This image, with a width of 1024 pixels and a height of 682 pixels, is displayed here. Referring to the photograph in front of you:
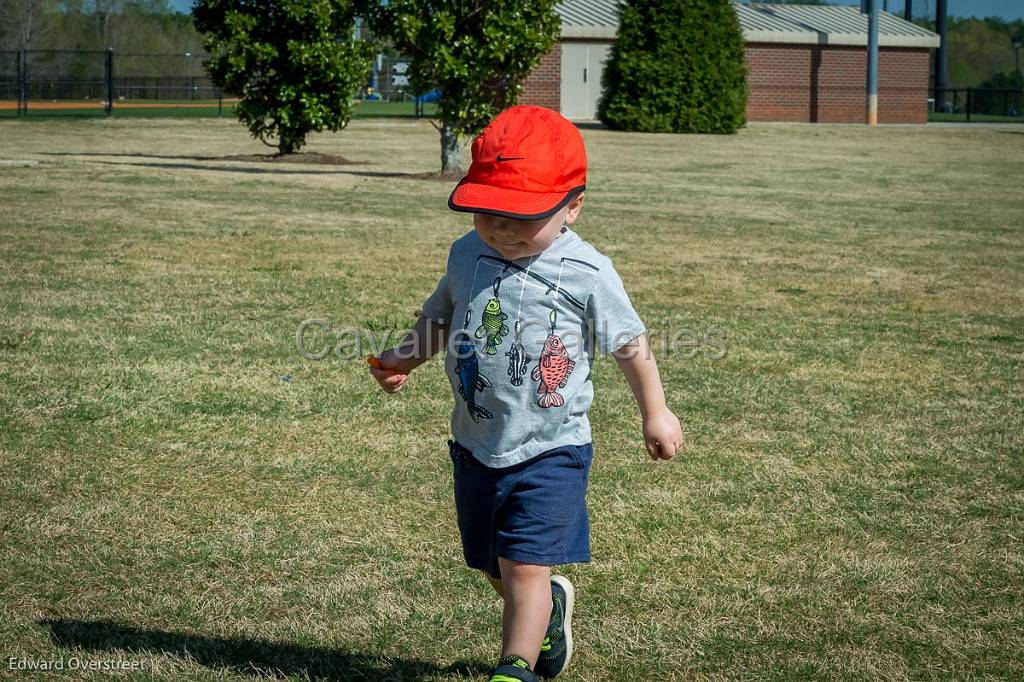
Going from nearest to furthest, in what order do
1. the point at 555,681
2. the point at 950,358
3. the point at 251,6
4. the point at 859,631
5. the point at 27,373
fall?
the point at 555,681
the point at 859,631
the point at 27,373
the point at 950,358
the point at 251,6

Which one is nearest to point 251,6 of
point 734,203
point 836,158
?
point 734,203

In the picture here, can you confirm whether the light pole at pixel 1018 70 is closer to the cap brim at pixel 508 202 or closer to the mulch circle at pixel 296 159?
the mulch circle at pixel 296 159

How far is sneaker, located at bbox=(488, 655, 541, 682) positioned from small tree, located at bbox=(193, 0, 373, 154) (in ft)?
55.4

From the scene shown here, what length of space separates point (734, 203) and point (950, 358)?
29.8 ft

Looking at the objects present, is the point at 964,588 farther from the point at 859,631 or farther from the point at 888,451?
the point at 888,451

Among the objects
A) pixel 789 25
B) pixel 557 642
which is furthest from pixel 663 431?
pixel 789 25

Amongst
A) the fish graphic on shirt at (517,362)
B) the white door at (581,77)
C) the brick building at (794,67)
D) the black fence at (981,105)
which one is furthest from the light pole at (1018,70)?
the fish graphic on shirt at (517,362)

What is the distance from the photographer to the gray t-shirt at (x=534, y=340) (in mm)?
2832

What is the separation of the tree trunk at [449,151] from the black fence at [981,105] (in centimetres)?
3638

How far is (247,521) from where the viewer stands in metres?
4.18

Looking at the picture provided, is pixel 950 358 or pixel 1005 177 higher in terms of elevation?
pixel 1005 177

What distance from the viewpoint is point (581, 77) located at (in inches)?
1631

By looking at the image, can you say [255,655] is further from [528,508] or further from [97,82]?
[97,82]

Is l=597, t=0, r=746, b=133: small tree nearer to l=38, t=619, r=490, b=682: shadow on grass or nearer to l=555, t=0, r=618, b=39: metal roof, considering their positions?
l=555, t=0, r=618, b=39: metal roof
